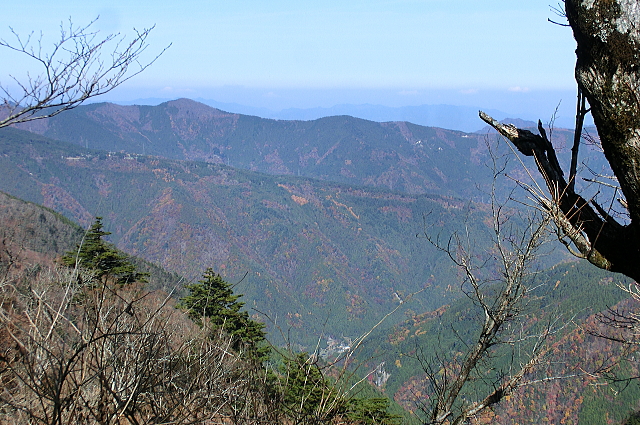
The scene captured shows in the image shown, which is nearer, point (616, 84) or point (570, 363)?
point (616, 84)

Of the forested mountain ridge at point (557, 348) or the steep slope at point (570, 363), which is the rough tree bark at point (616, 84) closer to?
the steep slope at point (570, 363)

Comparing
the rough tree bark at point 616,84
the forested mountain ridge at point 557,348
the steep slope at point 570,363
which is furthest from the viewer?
the forested mountain ridge at point 557,348

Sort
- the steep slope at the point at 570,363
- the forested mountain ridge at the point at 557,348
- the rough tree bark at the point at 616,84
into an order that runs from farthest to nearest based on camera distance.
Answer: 1. the forested mountain ridge at the point at 557,348
2. the steep slope at the point at 570,363
3. the rough tree bark at the point at 616,84

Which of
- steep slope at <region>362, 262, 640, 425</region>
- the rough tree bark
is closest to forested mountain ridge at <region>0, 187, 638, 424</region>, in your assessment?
steep slope at <region>362, 262, 640, 425</region>

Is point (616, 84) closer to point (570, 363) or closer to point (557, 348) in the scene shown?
point (570, 363)

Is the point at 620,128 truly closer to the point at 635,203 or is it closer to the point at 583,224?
the point at 635,203

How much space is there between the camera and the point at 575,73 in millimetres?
2945

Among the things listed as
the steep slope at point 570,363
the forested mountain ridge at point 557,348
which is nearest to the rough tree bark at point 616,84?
the steep slope at point 570,363

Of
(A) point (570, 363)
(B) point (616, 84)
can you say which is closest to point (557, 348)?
(A) point (570, 363)

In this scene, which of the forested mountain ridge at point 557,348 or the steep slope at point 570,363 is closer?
the steep slope at point 570,363

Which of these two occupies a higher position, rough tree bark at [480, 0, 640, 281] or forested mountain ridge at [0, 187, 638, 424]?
rough tree bark at [480, 0, 640, 281]

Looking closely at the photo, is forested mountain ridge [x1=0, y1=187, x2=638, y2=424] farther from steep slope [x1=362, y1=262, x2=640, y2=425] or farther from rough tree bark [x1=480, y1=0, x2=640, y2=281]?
rough tree bark [x1=480, y1=0, x2=640, y2=281]

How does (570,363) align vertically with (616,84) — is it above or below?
below

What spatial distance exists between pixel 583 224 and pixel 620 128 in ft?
3.12
